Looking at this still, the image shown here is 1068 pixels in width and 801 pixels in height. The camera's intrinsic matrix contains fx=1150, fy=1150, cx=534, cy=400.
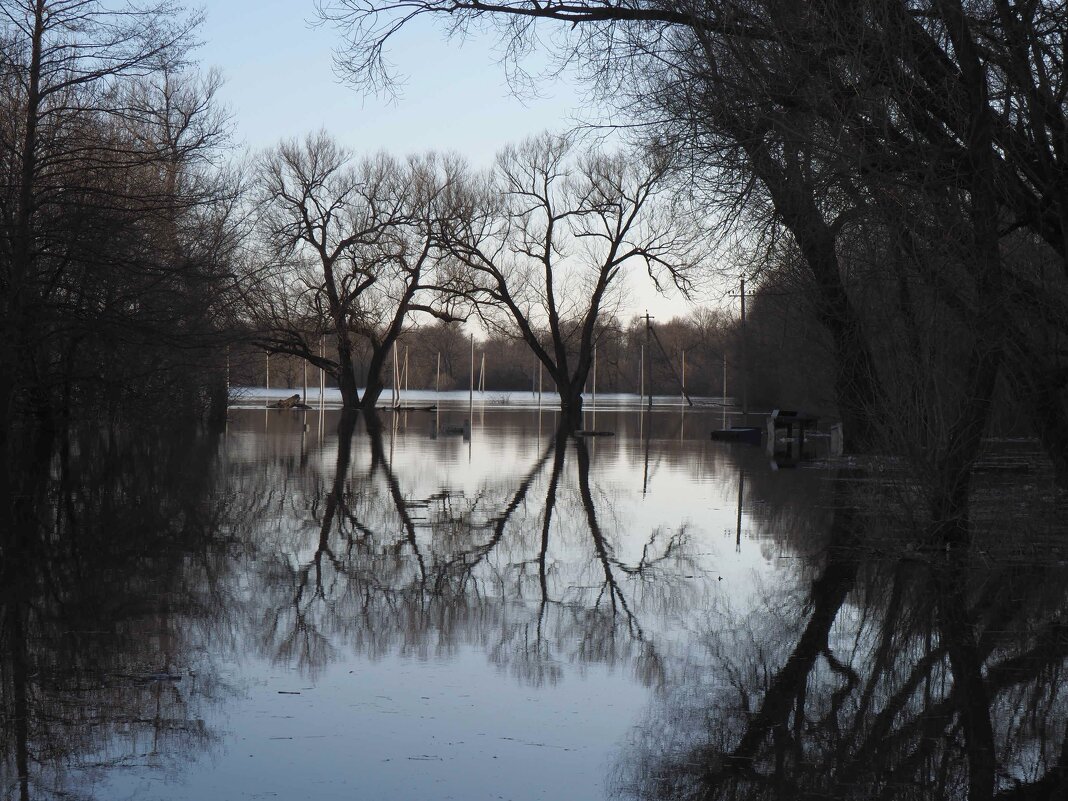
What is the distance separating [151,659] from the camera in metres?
6.07

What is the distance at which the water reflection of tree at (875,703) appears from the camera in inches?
177

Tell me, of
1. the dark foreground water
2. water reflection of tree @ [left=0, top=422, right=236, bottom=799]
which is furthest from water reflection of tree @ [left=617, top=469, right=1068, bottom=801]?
water reflection of tree @ [left=0, top=422, right=236, bottom=799]

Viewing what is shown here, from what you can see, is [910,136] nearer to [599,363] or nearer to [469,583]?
[469,583]

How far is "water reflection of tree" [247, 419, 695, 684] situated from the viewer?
6652mm

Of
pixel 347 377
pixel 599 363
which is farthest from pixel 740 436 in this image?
pixel 599 363

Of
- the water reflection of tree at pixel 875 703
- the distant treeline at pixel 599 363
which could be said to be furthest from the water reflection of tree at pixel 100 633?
the distant treeline at pixel 599 363

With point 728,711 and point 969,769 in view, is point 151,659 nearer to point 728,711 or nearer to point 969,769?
point 728,711

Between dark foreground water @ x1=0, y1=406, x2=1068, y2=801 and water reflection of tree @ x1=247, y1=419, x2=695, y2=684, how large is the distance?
38 mm

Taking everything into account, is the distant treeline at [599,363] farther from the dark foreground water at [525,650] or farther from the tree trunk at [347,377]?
the dark foreground water at [525,650]

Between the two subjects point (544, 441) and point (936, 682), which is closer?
point (936, 682)

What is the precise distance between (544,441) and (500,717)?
23.6 metres

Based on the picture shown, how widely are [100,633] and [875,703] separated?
4.28 m

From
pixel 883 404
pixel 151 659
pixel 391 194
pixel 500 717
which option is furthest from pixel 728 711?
pixel 391 194

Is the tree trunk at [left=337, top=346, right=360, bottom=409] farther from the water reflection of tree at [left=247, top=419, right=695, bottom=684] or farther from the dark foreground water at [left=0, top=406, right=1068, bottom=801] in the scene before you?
the dark foreground water at [left=0, top=406, right=1068, bottom=801]
